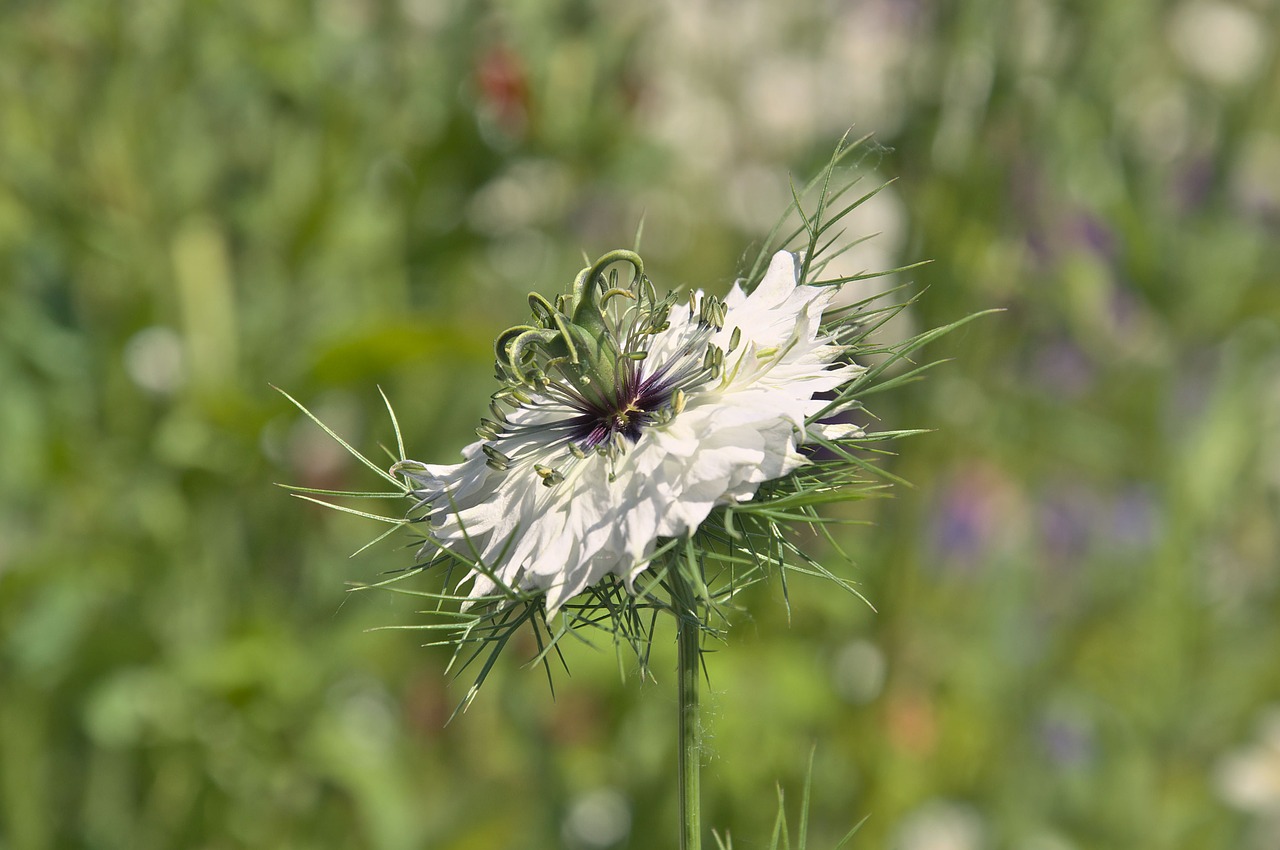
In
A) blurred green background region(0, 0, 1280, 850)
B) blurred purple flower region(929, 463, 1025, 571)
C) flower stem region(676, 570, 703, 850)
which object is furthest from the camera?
blurred purple flower region(929, 463, 1025, 571)

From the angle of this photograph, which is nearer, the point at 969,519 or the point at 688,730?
the point at 688,730

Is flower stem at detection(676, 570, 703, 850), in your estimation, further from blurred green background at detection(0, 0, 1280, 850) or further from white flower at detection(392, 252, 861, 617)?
blurred green background at detection(0, 0, 1280, 850)

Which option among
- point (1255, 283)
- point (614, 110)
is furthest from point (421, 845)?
point (1255, 283)

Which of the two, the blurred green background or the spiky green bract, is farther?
the blurred green background

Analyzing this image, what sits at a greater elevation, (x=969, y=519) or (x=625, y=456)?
(x=969, y=519)

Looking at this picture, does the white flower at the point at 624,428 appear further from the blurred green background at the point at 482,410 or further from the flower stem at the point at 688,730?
the blurred green background at the point at 482,410

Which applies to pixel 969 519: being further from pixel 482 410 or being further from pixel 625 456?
pixel 625 456

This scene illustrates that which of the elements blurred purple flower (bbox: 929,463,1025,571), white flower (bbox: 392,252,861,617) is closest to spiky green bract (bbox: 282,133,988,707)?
white flower (bbox: 392,252,861,617)

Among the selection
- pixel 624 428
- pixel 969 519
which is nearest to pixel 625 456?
pixel 624 428
